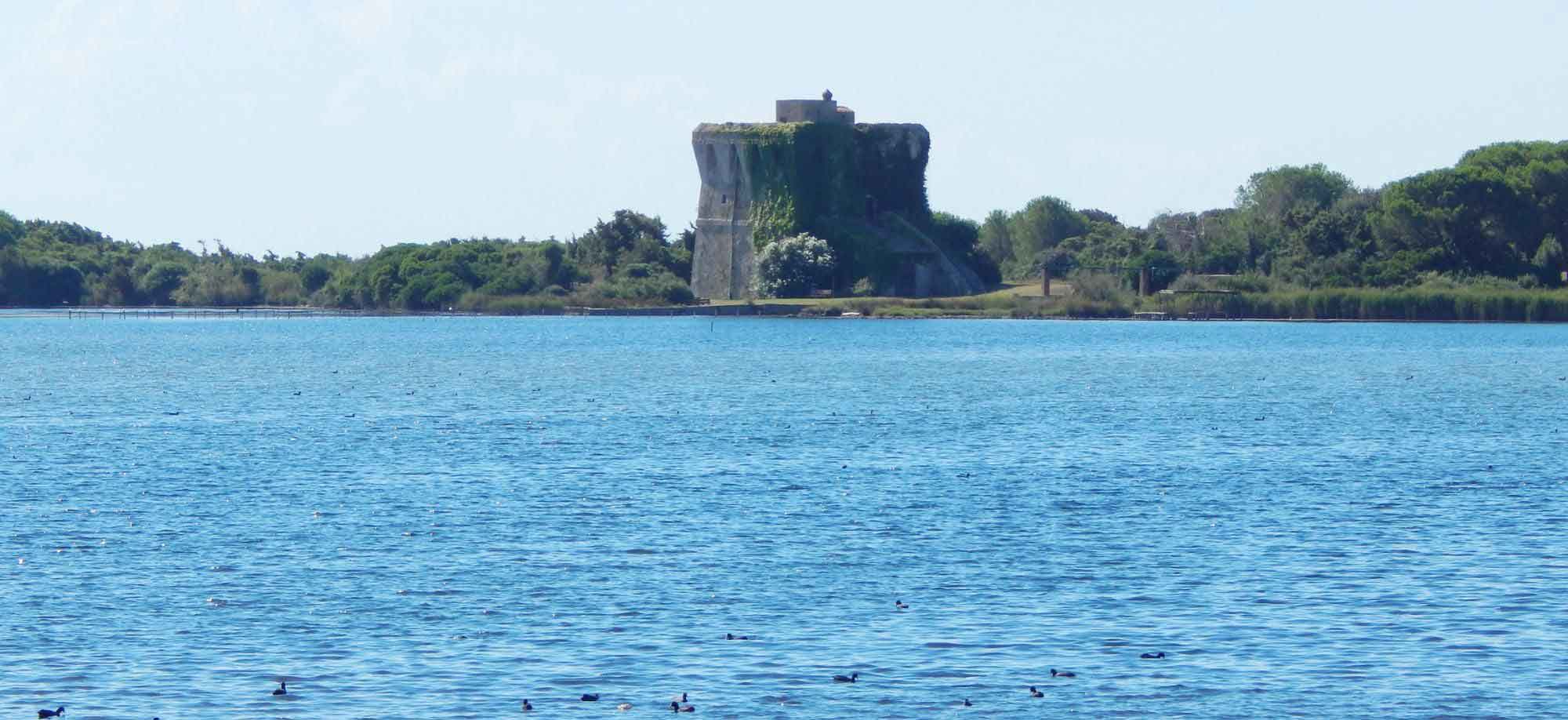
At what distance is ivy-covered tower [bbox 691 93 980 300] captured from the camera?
126 meters

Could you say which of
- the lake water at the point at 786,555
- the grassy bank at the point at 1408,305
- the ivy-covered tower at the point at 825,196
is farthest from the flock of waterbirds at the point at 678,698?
the ivy-covered tower at the point at 825,196

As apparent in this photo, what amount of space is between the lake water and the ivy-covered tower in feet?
221

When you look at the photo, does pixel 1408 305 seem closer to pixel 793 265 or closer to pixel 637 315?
pixel 793 265

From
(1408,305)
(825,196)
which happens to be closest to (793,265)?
(825,196)

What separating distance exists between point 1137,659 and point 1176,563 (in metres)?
5.86

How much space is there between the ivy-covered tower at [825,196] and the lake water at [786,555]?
67.5 m

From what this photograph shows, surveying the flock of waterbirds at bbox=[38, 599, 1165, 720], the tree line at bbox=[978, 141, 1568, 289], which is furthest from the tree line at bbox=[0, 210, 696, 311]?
the flock of waterbirds at bbox=[38, 599, 1165, 720]

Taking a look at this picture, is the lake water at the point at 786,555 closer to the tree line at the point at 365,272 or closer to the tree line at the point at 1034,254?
the tree line at the point at 1034,254

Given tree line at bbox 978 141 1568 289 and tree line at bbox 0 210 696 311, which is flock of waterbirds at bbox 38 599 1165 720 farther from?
tree line at bbox 0 210 696 311

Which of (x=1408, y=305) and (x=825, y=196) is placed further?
(x=825, y=196)

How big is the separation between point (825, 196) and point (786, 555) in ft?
332

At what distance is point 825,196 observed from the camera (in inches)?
4998

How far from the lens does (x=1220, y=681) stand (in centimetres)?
1917

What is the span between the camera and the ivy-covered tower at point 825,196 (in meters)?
126
